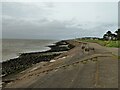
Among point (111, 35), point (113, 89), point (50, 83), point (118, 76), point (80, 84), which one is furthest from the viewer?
point (111, 35)

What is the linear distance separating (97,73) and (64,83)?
401cm

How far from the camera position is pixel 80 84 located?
16719 millimetres

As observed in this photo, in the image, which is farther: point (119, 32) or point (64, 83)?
point (119, 32)

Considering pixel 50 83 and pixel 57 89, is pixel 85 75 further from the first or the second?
pixel 57 89

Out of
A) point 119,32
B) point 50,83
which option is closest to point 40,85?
point 50,83

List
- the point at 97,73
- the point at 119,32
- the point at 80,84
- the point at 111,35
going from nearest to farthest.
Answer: the point at 80,84, the point at 97,73, the point at 119,32, the point at 111,35

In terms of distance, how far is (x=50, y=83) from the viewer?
58.7 feet

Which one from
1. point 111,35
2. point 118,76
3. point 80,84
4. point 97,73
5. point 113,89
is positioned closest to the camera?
point 113,89

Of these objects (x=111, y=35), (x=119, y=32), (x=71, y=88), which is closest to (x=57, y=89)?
(x=71, y=88)

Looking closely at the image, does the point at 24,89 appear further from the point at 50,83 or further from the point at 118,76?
the point at 118,76

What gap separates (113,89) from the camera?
14930 mm

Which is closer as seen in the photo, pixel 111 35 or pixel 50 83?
pixel 50 83

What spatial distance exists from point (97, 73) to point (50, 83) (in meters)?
4.36

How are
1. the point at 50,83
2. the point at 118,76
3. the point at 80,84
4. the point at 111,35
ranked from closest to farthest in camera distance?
1. the point at 80,84
2. the point at 50,83
3. the point at 118,76
4. the point at 111,35
